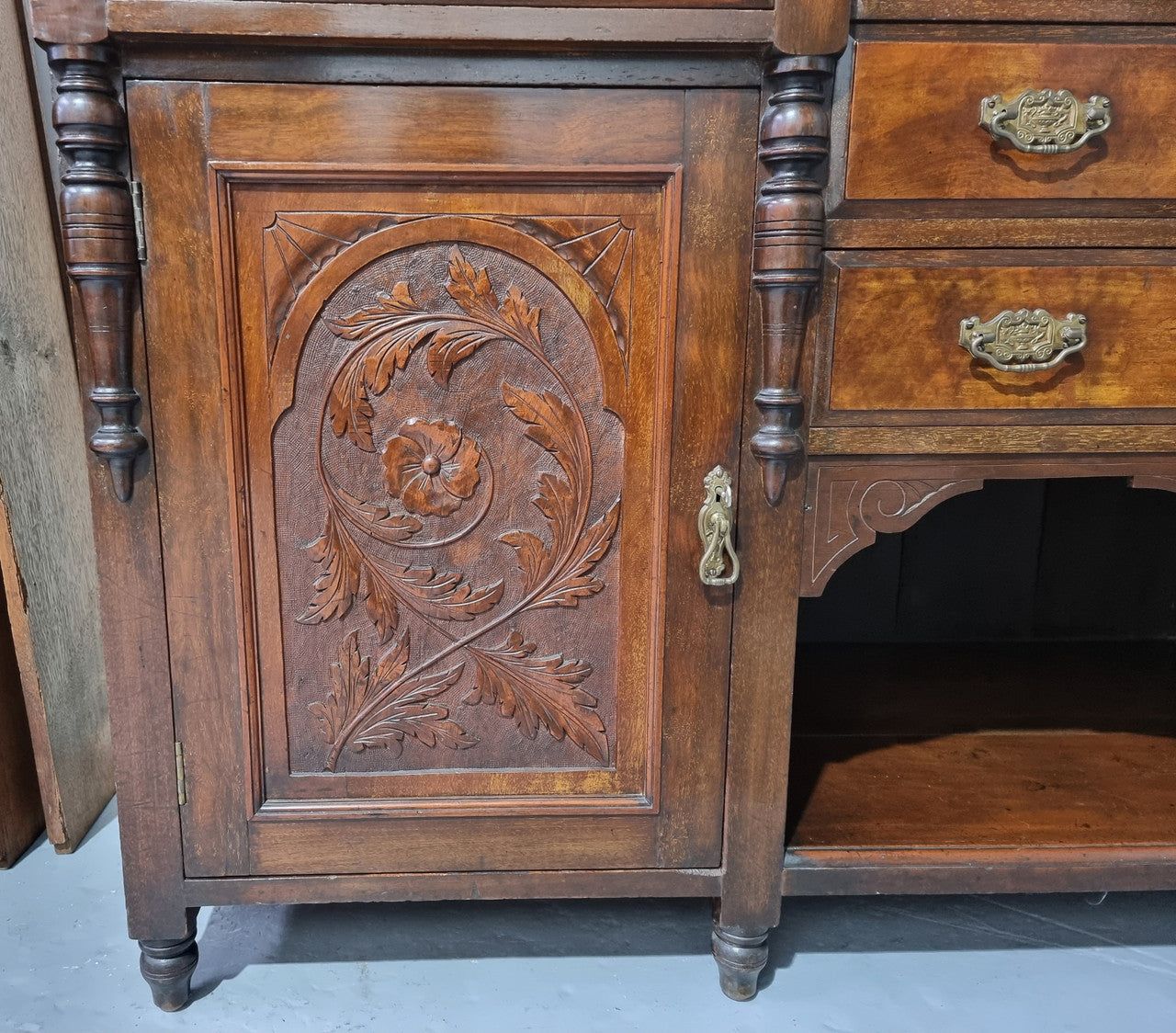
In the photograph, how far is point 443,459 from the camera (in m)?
0.86

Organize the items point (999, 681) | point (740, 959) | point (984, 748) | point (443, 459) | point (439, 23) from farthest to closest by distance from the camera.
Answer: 1. point (999, 681)
2. point (984, 748)
3. point (740, 959)
4. point (443, 459)
5. point (439, 23)

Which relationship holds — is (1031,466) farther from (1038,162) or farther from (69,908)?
(69,908)

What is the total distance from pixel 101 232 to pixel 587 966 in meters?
0.90

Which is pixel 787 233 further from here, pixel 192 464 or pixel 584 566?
pixel 192 464

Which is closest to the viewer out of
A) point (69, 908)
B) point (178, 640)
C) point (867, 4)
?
point (867, 4)

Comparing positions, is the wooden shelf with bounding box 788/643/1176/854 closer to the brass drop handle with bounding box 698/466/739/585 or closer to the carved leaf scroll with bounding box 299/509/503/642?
the brass drop handle with bounding box 698/466/739/585

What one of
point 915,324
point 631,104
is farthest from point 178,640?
point 915,324

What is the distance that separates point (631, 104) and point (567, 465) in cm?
32

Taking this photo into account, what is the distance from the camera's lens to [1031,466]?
88 cm

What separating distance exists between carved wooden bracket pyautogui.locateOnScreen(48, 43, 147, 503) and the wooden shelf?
2.60ft

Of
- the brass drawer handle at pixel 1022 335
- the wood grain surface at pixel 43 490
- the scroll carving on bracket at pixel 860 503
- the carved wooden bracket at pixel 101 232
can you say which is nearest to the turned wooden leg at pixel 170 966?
the wood grain surface at pixel 43 490

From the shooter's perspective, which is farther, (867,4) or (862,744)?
(862,744)

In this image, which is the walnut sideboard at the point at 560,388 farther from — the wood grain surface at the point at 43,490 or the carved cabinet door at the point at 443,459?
the wood grain surface at the point at 43,490

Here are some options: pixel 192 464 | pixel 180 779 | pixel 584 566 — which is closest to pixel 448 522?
pixel 584 566
